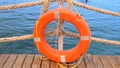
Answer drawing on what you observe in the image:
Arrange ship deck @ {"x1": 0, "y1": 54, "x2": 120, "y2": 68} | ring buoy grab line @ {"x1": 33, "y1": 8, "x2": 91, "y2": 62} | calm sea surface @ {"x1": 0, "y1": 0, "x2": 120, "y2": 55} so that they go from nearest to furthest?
ring buoy grab line @ {"x1": 33, "y1": 8, "x2": 91, "y2": 62} < ship deck @ {"x1": 0, "y1": 54, "x2": 120, "y2": 68} < calm sea surface @ {"x1": 0, "y1": 0, "x2": 120, "y2": 55}

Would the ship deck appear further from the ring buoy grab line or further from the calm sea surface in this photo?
the calm sea surface

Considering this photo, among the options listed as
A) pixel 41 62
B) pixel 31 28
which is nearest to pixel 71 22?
pixel 41 62

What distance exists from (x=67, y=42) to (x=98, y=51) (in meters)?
1.14

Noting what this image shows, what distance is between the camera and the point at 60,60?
3988mm

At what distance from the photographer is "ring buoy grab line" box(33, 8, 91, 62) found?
3.74 meters

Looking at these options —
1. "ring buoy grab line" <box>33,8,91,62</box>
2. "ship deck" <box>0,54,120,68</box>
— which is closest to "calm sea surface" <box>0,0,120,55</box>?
"ship deck" <box>0,54,120,68</box>

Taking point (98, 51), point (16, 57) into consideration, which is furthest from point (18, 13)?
point (16, 57)

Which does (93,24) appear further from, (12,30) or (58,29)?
(58,29)

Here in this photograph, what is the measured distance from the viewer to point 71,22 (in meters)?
3.79

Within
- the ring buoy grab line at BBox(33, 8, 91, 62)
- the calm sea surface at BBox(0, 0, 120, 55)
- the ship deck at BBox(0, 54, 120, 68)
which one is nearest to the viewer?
the ring buoy grab line at BBox(33, 8, 91, 62)

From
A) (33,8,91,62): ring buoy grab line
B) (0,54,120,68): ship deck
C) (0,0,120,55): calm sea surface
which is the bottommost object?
(0,0,120,55): calm sea surface

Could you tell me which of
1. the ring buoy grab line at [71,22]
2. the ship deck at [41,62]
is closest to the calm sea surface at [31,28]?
the ship deck at [41,62]

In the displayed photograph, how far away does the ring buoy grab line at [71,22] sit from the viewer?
147 inches

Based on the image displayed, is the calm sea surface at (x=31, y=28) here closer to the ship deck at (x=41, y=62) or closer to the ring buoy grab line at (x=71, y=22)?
the ship deck at (x=41, y=62)
